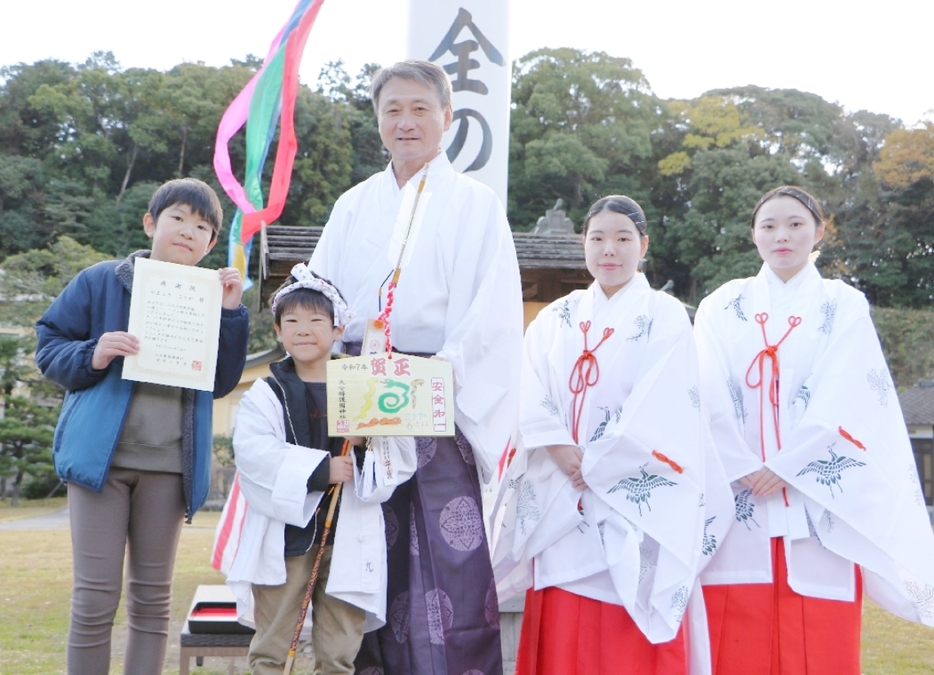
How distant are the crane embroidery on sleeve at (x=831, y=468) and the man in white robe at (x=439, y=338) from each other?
1.07m

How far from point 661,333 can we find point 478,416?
759mm

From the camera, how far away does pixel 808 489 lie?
3.19 metres

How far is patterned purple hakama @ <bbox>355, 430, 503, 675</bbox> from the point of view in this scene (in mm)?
2943

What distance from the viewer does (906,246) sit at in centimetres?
3003

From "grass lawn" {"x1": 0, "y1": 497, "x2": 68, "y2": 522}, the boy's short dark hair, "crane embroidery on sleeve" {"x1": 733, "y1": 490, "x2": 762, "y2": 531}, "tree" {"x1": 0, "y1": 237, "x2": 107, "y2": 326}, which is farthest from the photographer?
"tree" {"x1": 0, "y1": 237, "x2": 107, "y2": 326}

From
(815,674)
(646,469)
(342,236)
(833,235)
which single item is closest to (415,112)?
(342,236)

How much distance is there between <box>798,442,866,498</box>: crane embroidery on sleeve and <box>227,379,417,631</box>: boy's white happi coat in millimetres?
1393

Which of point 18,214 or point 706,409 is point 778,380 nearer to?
point 706,409

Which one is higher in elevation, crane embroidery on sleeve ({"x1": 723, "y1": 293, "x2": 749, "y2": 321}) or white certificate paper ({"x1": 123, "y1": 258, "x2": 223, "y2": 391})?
crane embroidery on sleeve ({"x1": 723, "y1": 293, "x2": 749, "y2": 321})

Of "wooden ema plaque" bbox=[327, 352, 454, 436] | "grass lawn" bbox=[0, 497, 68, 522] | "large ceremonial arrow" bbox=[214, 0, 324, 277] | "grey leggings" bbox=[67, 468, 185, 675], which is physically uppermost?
"large ceremonial arrow" bbox=[214, 0, 324, 277]

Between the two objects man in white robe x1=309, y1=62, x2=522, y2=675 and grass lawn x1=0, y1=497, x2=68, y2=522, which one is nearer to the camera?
man in white robe x1=309, y1=62, x2=522, y2=675

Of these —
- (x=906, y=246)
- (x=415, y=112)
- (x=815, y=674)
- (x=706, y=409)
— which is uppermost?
(x=906, y=246)

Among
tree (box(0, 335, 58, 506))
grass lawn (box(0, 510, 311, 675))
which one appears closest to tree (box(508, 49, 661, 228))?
tree (box(0, 335, 58, 506))

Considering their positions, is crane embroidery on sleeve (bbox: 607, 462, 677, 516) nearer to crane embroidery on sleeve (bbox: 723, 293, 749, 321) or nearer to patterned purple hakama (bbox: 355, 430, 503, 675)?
patterned purple hakama (bbox: 355, 430, 503, 675)
